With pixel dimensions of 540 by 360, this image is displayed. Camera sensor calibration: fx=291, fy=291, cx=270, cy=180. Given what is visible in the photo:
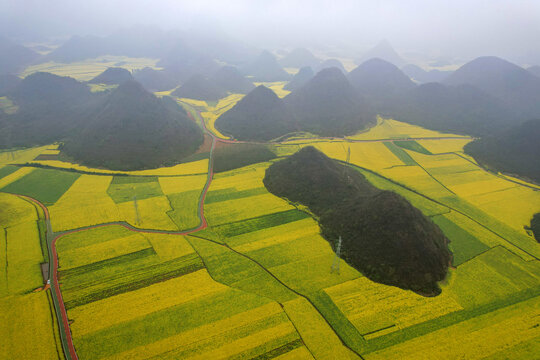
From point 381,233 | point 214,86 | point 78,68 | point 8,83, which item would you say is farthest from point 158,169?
point 78,68

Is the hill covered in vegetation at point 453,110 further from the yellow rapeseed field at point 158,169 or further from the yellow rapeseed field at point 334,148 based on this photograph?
the yellow rapeseed field at point 158,169

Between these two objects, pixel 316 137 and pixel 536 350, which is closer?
pixel 536 350

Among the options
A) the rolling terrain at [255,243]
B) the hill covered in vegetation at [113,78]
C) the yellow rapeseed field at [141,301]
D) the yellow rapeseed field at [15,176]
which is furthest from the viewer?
the hill covered in vegetation at [113,78]

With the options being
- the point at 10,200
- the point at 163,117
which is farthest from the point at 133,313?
the point at 163,117

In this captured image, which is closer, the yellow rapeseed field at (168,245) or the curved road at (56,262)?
the curved road at (56,262)

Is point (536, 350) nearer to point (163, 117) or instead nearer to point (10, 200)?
point (10, 200)

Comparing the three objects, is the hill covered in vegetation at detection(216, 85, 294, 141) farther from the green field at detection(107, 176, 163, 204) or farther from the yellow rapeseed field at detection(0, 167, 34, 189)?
the yellow rapeseed field at detection(0, 167, 34, 189)

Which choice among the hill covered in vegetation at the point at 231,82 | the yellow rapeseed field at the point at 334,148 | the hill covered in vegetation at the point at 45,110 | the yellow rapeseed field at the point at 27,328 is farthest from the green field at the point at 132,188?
the hill covered in vegetation at the point at 231,82
